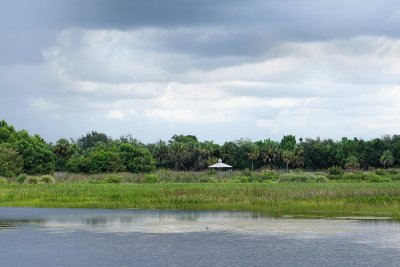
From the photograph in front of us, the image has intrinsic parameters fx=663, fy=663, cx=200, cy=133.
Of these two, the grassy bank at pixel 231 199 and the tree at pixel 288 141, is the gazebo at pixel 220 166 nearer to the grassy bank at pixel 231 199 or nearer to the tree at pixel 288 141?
the tree at pixel 288 141

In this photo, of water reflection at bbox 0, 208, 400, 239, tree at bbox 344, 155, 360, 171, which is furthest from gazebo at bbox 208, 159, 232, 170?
water reflection at bbox 0, 208, 400, 239

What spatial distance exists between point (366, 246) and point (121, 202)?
26916 millimetres

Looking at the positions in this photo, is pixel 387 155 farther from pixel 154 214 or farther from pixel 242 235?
pixel 242 235

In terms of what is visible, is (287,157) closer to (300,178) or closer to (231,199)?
(300,178)

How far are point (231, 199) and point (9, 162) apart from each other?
4838 centimetres

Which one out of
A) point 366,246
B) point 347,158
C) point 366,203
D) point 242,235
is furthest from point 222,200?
point 347,158

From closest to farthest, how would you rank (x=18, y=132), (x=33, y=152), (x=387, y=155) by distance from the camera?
1. (x=33, y=152)
2. (x=387, y=155)
3. (x=18, y=132)

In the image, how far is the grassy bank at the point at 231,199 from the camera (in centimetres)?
4597

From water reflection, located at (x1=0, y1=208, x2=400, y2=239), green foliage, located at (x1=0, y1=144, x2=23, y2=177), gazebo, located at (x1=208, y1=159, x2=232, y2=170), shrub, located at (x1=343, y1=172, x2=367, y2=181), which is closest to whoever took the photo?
water reflection, located at (x1=0, y1=208, x2=400, y2=239)

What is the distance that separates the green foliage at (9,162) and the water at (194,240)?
4601 centimetres

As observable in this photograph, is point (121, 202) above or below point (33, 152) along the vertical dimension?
below

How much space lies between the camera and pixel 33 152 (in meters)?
96.2

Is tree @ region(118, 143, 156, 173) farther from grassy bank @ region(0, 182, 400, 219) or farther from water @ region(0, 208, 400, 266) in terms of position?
water @ region(0, 208, 400, 266)

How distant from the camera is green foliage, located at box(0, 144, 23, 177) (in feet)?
285
